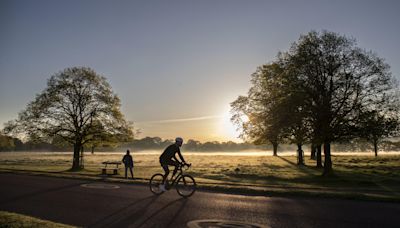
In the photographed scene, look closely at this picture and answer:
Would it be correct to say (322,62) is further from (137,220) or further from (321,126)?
(137,220)

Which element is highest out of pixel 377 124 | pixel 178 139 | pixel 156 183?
pixel 377 124

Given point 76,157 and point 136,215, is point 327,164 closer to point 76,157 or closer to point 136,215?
point 136,215

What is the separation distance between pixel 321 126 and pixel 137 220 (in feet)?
76.1

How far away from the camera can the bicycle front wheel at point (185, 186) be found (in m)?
13.3

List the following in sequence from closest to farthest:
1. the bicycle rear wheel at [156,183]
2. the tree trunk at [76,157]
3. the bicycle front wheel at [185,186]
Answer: the bicycle front wheel at [185,186] < the bicycle rear wheel at [156,183] < the tree trunk at [76,157]

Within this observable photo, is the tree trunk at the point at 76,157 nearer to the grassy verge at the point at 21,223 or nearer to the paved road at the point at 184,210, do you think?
the paved road at the point at 184,210

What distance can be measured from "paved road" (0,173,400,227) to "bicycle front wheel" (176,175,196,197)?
0.34 meters

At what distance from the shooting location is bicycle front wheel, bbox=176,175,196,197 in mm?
13336

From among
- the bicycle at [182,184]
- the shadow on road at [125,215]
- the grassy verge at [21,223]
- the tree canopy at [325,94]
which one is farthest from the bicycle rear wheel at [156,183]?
the tree canopy at [325,94]

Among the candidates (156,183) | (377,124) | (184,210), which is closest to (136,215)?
(184,210)

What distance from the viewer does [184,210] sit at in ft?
34.1

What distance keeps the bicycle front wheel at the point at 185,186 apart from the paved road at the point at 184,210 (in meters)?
0.34

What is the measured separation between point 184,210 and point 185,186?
9.91 feet

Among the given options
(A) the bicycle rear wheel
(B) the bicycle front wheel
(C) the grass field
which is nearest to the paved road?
(B) the bicycle front wheel
